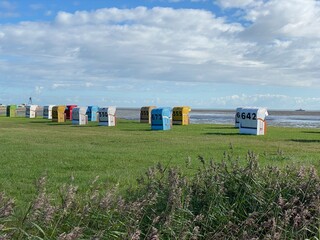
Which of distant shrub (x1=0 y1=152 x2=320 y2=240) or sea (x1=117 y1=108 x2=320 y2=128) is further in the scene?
sea (x1=117 y1=108 x2=320 y2=128)

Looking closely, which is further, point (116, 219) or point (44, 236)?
point (116, 219)

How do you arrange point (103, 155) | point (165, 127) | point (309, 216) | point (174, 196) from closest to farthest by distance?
point (174, 196), point (309, 216), point (103, 155), point (165, 127)

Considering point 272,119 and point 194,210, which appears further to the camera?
point 272,119

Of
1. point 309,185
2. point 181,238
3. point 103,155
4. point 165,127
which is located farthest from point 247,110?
point 181,238

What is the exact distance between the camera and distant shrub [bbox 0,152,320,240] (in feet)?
15.1

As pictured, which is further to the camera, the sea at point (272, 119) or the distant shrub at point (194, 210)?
A: the sea at point (272, 119)

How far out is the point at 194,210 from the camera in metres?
5.79

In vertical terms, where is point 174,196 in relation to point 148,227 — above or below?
above

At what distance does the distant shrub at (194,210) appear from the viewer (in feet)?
15.1

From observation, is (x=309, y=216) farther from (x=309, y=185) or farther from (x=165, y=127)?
(x=165, y=127)

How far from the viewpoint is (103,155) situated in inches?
584

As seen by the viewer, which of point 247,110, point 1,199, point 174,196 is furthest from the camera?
point 247,110

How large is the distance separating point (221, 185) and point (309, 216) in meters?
1.08

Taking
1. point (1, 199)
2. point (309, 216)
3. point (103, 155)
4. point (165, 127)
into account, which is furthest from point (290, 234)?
point (165, 127)
